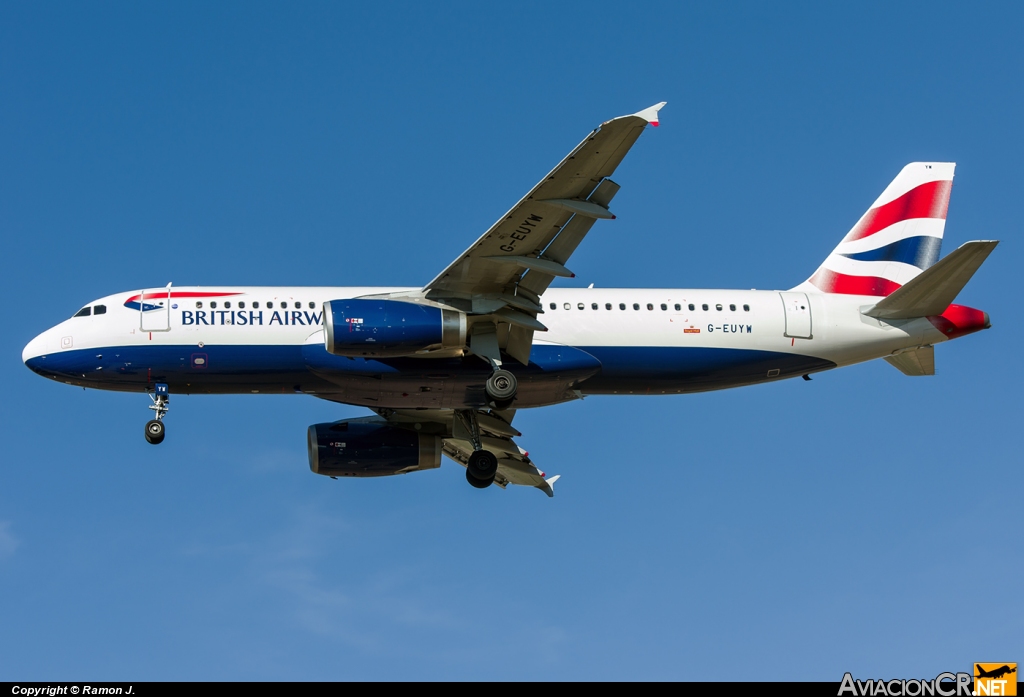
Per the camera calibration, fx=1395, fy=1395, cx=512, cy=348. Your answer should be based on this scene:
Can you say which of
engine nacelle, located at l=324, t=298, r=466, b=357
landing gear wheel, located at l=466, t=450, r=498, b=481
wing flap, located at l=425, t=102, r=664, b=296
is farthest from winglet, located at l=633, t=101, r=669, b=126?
landing gear wheel, located at l=466, t=450, r=498, b=481

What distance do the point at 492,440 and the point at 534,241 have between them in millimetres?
10966

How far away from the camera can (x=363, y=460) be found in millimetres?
42219

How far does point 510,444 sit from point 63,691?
17.3 metres

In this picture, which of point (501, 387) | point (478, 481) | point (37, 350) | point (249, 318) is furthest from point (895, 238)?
point (37, 350)

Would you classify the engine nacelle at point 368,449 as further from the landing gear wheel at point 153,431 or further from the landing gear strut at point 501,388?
the landing gear strut at point 501,388

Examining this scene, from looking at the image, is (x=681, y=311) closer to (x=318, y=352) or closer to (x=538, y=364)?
(x=538, y=364)

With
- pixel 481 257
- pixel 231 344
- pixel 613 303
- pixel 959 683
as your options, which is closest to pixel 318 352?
pixel 231 344

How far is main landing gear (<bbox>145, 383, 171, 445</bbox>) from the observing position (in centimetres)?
3778

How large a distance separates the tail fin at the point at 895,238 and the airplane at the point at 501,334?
0.10 m

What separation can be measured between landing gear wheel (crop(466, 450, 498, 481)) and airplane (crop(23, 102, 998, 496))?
0.05 metres

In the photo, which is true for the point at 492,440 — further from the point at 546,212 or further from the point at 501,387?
the point at 546,212

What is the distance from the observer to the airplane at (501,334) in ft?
116

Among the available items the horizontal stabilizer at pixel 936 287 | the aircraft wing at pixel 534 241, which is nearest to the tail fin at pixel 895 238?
the horizontal stabilizer at pixel 936 287

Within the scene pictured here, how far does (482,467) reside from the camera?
39906 millimetres
